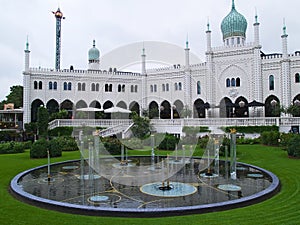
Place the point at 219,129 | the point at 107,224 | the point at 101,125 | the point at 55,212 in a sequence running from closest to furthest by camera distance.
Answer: the point at 107,224, the point at 55,212, the point at 219,129, the point at 101,125

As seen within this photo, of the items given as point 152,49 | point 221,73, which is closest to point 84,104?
point 221,73

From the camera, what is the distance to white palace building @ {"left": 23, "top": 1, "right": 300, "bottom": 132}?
37.0 m

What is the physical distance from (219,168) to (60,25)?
49596mm

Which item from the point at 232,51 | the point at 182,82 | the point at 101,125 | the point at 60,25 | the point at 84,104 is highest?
the point at 60,25

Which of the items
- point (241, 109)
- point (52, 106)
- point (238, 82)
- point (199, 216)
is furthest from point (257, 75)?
point (199, 216)

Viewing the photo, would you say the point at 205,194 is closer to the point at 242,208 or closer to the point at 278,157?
the point at 242,208

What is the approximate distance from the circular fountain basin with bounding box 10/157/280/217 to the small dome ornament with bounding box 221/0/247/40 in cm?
3049

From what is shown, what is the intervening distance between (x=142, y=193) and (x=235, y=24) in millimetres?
36502

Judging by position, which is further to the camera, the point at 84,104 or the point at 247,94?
the point at 84,104

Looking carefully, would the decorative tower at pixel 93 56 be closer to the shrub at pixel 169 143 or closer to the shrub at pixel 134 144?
the shrub at pixel 134 144

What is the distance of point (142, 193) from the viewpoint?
Result: 10.9 metres

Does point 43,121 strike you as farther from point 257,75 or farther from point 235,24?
point 235,24

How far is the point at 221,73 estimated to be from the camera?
40469 mm

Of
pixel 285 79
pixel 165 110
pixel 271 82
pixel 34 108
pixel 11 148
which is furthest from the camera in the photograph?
pixel 165 110
